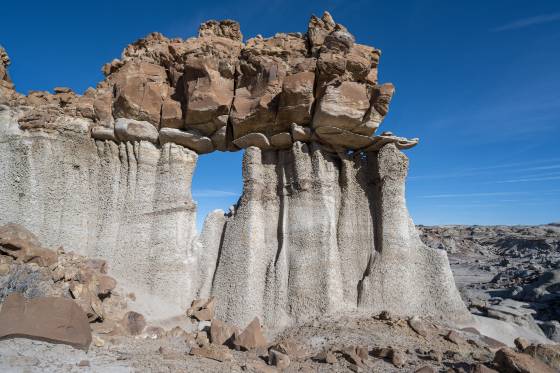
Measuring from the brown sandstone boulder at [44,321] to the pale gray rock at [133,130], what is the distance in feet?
15.7

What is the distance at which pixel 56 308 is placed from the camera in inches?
220

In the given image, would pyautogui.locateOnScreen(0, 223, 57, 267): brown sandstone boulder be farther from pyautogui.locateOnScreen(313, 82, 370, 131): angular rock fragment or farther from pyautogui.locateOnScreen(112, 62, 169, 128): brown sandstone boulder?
pyautogui.locateOnScreen(313, 82, 370, 131): angular rock fragment

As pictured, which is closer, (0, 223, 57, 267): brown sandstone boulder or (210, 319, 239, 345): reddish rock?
(0, 223, 57, 267): brown sandstone boulder

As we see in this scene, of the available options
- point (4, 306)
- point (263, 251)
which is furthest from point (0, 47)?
point (263, 251)

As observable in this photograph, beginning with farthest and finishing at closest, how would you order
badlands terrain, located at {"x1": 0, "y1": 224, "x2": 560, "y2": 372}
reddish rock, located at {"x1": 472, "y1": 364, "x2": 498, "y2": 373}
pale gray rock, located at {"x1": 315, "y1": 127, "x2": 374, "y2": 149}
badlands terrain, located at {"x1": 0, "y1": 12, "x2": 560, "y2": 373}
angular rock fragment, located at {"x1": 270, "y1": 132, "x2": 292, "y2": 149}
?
angular rock fragment, located at {"x1": 270, "y1": 132, "x2": 292, "y2": 149} → pale gray rock, located at {"x1": 315, "y1": 127, "x2": 374, "y2": 149} → badlands terrain, located at {"x1": 0, "y1": 12, "x2": 560, "y2": 373} → badlands terrain, located at {"x1": 0, "y1": 224, "x2": 560, "y2": 372} → reddish rock, located at {"x1": 472, "y1": 364, "x2": 498, "y2": 373}

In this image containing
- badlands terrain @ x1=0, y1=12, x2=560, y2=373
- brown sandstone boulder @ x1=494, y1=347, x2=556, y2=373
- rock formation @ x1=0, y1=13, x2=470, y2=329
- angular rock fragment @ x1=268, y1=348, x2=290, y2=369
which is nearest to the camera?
brown sandstone boulder @ x1=494, y1=347, x2=556, y2=373

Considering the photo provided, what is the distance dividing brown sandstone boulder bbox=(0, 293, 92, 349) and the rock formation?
2284 millimetres

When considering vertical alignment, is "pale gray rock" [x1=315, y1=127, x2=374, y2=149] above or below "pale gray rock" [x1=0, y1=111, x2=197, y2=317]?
above

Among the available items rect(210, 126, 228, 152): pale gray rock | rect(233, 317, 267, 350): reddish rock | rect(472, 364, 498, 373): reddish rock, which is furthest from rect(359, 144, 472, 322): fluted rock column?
rect(210, 126, 228, 152): pale gray rock

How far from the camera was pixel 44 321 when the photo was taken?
5.37m

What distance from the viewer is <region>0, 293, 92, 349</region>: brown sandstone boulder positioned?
204 inches

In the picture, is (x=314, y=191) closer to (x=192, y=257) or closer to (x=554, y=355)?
(x=192, y=257)

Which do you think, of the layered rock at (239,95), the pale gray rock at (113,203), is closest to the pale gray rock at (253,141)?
the layered rock at (239,95)

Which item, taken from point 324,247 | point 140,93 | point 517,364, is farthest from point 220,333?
point 140,93
